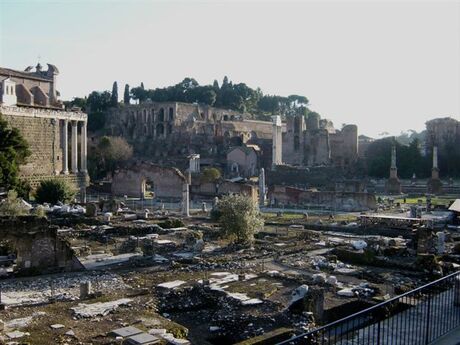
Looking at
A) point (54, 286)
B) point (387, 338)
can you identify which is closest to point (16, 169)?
point (54, 286)

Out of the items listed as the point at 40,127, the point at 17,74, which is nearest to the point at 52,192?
the point at 40,127

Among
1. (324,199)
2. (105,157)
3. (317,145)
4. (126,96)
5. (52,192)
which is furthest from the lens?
(126,96)

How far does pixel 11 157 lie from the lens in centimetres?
3731

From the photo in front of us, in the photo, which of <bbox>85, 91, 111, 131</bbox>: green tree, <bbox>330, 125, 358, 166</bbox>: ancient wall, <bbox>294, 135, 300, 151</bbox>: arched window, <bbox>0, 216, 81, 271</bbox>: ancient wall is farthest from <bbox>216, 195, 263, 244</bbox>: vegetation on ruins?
<bbox>85, 91, 111, 131</bbox>: green tree

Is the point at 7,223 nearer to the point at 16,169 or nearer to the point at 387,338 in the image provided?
the point at 387,338

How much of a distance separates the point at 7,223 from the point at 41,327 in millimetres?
7433

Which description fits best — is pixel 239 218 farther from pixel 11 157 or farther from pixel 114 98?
pixel 114 98

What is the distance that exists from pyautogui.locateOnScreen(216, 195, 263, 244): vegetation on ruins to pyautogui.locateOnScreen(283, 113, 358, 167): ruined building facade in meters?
53.1

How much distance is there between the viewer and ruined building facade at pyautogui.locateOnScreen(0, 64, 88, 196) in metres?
44.3

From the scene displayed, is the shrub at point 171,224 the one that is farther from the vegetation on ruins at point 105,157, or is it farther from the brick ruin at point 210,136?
the brick ruin at point 210,136

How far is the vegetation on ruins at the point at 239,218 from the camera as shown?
2306cm

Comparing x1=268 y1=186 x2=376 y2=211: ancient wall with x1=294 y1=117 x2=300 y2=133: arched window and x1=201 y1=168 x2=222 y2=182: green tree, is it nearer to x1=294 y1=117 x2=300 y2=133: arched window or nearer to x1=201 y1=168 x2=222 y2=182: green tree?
x1=201 y1=168 x2=222 y2=182: green tree

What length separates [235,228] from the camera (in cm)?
2316

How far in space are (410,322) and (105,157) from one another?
2304 inches
